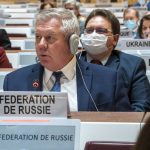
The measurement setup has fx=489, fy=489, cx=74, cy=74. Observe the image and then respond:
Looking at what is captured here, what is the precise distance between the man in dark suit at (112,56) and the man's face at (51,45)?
50 centimetres

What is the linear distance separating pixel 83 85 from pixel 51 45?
0.24 metres

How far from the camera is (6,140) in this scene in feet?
4.79

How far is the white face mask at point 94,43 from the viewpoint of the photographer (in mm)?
3064

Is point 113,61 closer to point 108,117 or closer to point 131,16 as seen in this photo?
point 108,117

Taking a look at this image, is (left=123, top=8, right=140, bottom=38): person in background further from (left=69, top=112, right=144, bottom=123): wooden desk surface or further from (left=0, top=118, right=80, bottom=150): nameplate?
(left=0, top=118, right=80, bottom=150): nameplate

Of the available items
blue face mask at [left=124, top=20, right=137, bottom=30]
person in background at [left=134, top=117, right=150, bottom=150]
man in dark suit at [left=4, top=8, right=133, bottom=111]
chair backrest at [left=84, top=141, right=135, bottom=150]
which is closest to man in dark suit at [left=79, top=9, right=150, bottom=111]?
man in dark suit at [left=4, top=8, right=133, bottom=111]

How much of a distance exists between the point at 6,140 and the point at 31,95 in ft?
0.69

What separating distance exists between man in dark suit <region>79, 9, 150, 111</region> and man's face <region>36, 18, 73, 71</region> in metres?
0.50

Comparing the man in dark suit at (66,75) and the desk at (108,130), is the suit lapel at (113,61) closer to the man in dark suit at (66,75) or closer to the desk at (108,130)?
the man in dark suit at (66,75)

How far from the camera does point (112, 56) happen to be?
2996mm

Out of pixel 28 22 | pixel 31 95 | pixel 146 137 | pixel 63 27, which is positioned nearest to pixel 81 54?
pixel 63 27

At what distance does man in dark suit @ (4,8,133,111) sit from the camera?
2270 mm

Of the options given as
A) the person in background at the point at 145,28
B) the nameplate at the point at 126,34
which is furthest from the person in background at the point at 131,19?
the person in background at the point at 145,28

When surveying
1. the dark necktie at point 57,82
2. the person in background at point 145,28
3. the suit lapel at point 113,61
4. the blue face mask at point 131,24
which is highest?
the dark necktie at point 57,82
